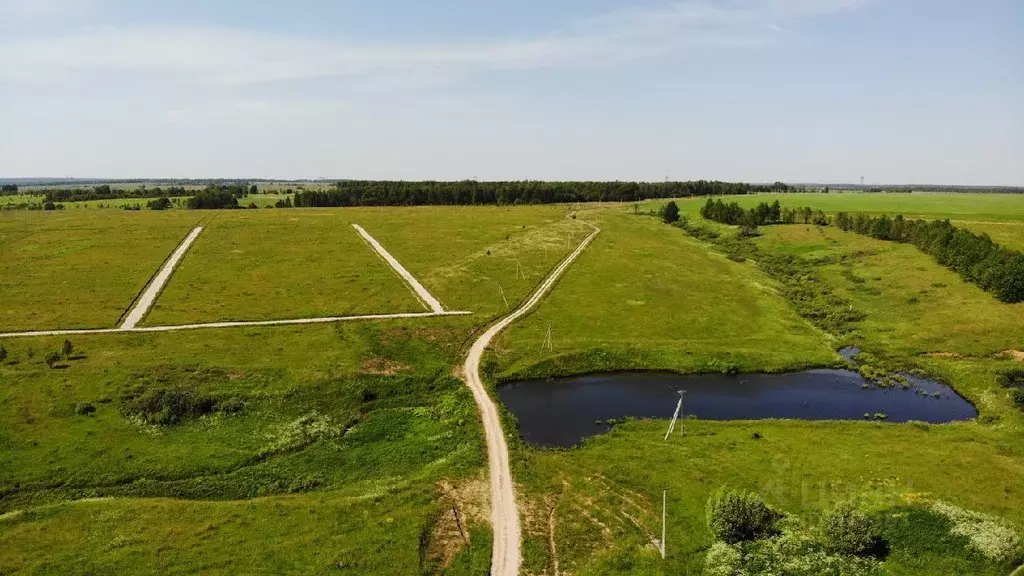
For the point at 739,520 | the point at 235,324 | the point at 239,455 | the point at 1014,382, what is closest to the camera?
the point at 739,520

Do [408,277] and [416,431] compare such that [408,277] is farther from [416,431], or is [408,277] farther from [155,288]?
[416,431]

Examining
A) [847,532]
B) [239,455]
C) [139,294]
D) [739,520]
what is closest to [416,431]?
[239,455]

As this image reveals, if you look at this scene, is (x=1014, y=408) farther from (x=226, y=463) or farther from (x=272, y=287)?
(x=272, y=287)

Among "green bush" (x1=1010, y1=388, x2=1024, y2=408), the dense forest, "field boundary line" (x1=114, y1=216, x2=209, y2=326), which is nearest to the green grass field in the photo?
"green bush" (x1=1010, y1=388, x2=1024, y2=408)

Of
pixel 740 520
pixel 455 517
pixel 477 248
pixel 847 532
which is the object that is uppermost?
pixel 477 248

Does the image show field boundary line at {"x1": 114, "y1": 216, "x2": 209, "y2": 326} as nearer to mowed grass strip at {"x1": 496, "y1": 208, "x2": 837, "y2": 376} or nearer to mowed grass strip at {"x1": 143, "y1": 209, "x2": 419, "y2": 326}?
mowed grass strip at {"x1": 143, "y1": 209, "x2": 419, "y2": 326}

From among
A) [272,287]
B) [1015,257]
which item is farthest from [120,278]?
[1015,257]
